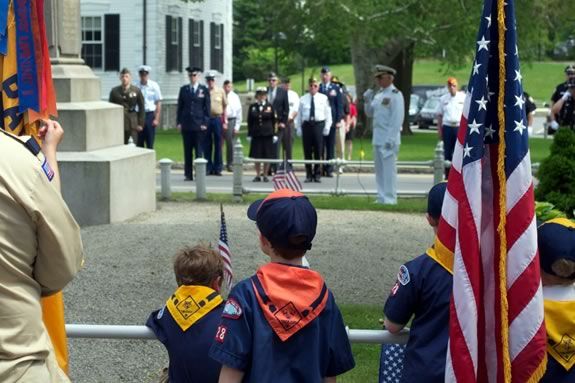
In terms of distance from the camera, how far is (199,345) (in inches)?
196

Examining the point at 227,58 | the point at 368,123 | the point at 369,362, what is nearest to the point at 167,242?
the point at 369,362

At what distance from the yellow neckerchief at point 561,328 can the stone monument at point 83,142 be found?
9.93 metres

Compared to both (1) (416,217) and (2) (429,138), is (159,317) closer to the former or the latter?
(1) (416,217)

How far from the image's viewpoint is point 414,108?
5300cm

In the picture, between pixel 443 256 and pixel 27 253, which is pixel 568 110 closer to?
pixel 443 256

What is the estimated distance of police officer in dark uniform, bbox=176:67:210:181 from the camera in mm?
22859

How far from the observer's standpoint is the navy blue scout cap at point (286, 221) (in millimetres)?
4465

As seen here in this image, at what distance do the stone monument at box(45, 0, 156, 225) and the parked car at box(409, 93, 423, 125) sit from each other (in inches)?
1464

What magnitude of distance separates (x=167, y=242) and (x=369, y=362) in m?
5.49

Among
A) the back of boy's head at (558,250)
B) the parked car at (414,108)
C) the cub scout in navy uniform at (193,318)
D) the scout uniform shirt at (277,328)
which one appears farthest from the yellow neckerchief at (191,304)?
the parked car at (414,108)

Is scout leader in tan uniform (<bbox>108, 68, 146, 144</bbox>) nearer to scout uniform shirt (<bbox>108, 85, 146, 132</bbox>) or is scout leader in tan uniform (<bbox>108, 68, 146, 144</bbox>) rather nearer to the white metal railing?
scout uniform shirt (<bbox>108, 85, 146, 132</bbox>)

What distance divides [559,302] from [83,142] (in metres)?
10.3

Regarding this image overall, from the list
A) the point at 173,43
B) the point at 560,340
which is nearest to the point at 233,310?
the point at 560,340

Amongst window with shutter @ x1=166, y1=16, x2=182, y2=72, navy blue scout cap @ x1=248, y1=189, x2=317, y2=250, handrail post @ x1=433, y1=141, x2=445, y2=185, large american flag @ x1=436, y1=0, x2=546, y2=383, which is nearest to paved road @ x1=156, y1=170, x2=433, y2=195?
handrail post @ x1=433, y1=141, x2=445, y2=185
